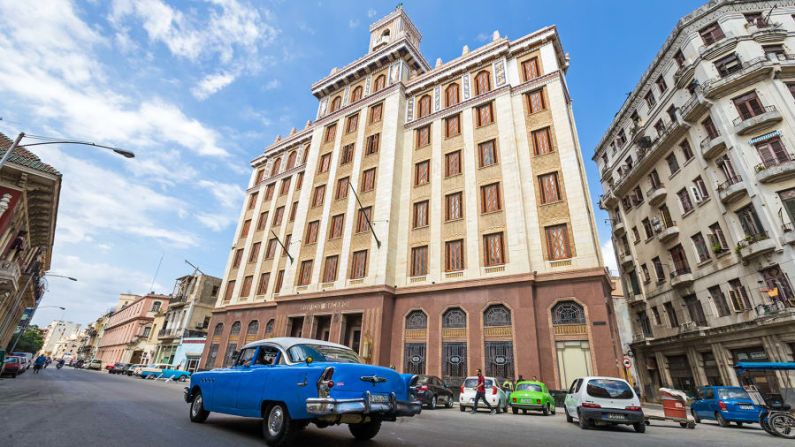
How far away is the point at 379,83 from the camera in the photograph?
1305 inches

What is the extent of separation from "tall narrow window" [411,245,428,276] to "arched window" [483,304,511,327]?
471 centimetres

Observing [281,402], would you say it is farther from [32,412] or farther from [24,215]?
[24,215]

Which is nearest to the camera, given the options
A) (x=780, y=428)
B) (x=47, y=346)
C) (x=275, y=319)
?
(x=780, y=428)

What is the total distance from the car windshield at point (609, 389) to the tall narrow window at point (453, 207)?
43.7 ft

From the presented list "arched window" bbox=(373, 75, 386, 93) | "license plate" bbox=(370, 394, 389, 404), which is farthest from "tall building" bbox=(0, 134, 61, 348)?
"arched window" bbox=(373, 75, 386, 93)

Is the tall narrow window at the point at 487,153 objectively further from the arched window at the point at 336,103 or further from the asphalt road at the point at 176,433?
the asphalt road at the point at 176,433

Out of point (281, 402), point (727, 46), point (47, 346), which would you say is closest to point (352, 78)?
point (727, 46)

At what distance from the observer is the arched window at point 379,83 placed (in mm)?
32750

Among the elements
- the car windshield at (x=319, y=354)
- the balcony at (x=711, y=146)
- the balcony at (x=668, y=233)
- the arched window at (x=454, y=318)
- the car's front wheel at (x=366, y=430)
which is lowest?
the car's front wheel at (x=366, y=430)

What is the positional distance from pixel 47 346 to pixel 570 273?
225m

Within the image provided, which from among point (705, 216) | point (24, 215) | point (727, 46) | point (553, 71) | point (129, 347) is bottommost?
point (129, 347)

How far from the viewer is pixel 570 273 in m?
17.8

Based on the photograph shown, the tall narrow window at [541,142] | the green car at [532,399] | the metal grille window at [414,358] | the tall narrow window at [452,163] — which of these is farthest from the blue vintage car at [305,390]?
the tall narrow window at [541,142]

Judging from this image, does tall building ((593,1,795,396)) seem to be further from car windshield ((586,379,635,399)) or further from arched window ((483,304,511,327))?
car windshield ((586,379,635,399))
